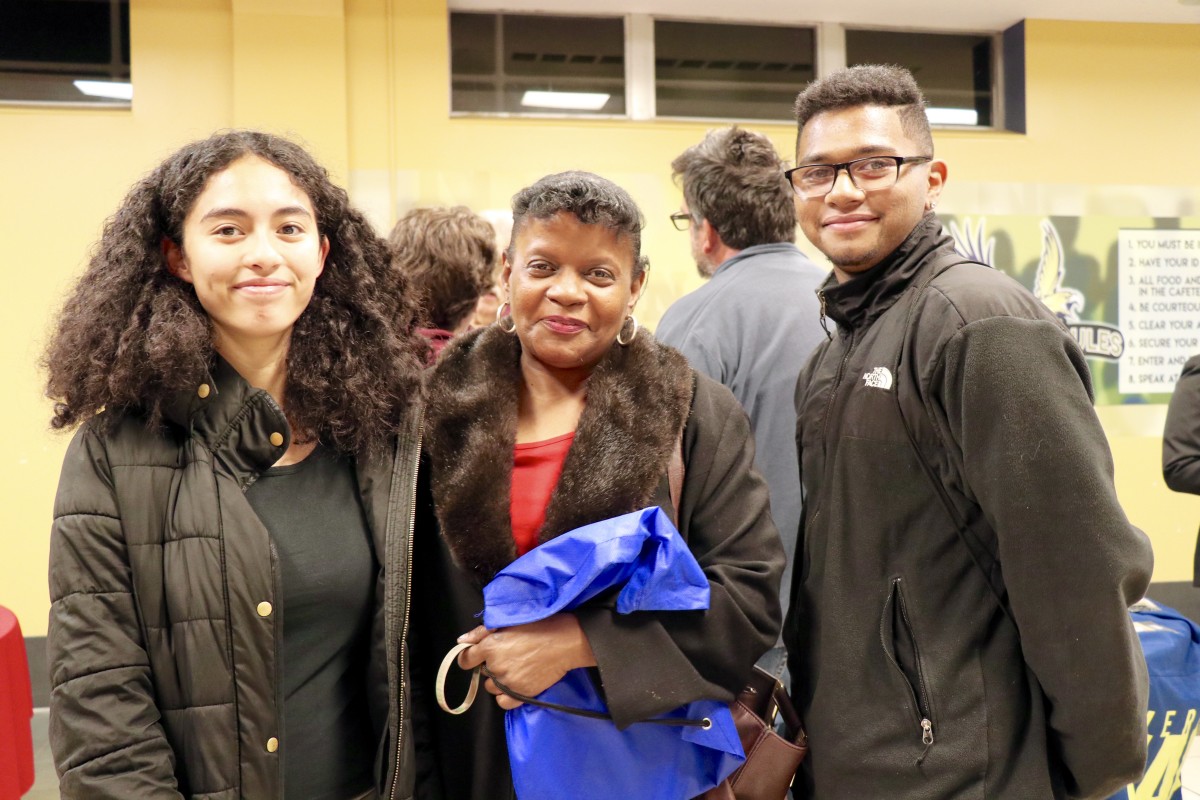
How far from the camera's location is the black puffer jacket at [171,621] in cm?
143

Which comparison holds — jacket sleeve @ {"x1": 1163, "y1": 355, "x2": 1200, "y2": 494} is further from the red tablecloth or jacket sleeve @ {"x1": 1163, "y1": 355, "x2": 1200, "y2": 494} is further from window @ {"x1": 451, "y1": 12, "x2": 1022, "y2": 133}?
the red tablecloth

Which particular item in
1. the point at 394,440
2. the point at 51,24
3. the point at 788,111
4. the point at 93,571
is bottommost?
the point at 93,571

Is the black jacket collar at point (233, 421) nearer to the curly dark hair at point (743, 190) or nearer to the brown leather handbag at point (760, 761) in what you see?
the brown leather handbag at point (760, 761)

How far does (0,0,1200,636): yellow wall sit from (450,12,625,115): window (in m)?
0.19

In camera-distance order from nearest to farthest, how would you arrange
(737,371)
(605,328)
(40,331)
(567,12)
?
(605,328) → (737,371) → (40,331) → (567,12)

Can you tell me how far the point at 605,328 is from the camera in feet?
5.48

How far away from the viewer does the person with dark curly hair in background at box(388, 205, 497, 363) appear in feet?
9.07

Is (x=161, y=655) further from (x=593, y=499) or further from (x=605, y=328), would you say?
(x=605, y=328)

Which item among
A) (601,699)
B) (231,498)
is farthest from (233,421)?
(601,699)

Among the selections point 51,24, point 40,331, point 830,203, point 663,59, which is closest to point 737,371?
point 830,203

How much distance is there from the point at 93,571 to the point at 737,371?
1.54m

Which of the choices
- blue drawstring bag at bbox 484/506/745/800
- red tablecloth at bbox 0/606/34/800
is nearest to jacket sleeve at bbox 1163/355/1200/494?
blue drawstring bag at bbox 484/506/745/800

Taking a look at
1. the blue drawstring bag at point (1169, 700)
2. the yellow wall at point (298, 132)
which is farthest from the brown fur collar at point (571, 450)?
the yellow wall at point (298, 132)

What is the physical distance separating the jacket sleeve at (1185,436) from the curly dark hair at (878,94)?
2439 millimetres
